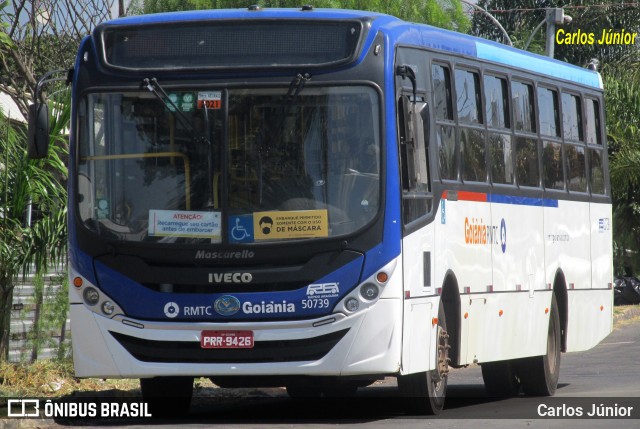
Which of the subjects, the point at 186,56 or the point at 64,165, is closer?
the point at 186,56

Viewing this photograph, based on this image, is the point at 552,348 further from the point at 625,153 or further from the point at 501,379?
the point at 625,153

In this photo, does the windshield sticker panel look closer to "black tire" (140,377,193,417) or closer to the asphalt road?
the asphalt road

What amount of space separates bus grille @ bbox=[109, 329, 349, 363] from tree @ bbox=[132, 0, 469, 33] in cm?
2581

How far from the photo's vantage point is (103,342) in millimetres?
11164

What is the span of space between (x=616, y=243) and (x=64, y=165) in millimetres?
22551

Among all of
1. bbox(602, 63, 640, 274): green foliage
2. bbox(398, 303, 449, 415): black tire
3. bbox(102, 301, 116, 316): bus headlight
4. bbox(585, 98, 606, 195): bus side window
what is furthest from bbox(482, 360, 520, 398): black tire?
bbox(602, 63, 640, 274): green foliage

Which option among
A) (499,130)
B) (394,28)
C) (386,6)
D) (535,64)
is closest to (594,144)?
(535,64)

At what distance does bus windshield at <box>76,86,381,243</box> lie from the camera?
36.1 feet

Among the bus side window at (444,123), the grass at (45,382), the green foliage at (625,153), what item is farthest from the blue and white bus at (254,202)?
the green foliage at (625,153)

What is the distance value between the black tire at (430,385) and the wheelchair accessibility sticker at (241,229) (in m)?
1.78

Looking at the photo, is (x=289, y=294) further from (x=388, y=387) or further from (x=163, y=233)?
(x=388, y=387)

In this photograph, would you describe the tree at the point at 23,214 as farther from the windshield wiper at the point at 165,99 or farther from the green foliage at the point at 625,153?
the green foliage at the point at 625,153

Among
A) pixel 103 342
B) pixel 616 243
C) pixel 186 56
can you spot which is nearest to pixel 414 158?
pixel 186 56

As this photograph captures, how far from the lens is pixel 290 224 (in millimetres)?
A: 10961
